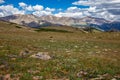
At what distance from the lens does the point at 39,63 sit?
2805 cm

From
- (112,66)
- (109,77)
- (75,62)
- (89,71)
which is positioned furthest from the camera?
(75,62)

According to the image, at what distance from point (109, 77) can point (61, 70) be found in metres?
5.25

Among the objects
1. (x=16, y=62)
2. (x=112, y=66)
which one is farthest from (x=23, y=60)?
(x=112, y=66)

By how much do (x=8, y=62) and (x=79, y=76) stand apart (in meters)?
9.22

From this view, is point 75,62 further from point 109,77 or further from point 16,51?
point 16,51

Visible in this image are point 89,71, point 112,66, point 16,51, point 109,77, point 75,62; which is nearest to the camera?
point 109,77

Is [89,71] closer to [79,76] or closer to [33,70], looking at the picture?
[79,76]

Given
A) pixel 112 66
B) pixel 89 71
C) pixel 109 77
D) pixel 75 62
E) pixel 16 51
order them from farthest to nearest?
pixel 16 51
pixel 75 62
pixel 112 66
pixel 89 71
pixel 109 77

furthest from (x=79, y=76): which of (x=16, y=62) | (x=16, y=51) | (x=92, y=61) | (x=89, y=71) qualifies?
(x=16, y=51)

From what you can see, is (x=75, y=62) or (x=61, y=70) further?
(x=75, y=62)

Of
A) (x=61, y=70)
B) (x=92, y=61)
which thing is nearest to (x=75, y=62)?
(x=92, y=61)

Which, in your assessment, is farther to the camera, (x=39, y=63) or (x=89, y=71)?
(x=39, y=63)

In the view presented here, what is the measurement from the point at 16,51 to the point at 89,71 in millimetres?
13906

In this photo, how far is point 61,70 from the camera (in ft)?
83.0
